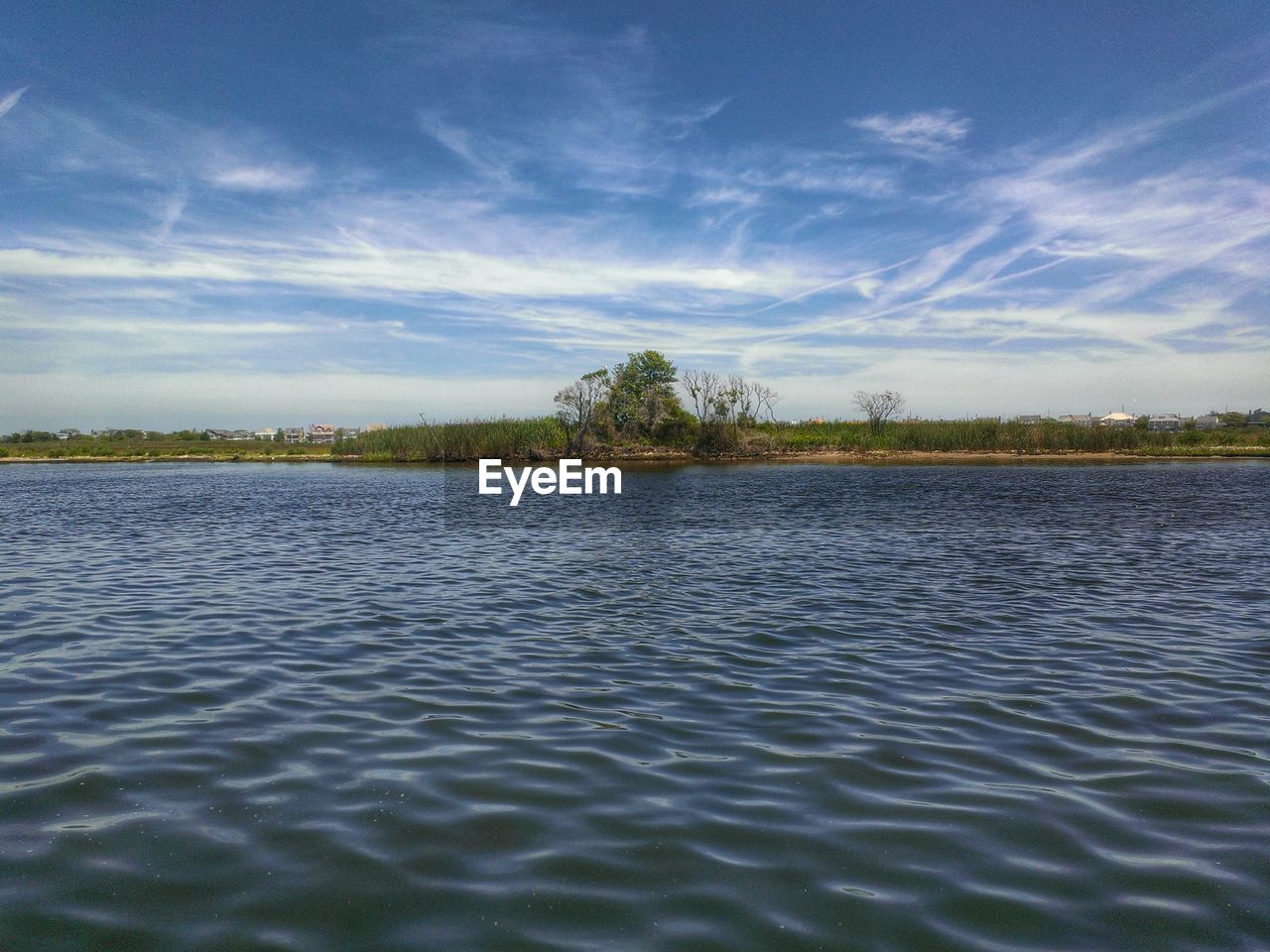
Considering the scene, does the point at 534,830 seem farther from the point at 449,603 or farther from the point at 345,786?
the point at 449,603

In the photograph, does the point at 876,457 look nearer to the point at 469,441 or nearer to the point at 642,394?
the point at 642,394

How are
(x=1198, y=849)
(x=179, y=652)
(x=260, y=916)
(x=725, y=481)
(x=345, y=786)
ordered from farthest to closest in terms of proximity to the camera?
(x=725, y=481)
(x=179, y=652)
(x=345, y=786)
(x=1198, y=849)
(x=260, y=916)

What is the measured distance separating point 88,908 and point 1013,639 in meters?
10.3

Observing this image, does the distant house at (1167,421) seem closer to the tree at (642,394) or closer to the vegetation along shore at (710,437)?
the vegetation along shore at (710,437)

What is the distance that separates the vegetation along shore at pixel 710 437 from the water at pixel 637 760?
210ft

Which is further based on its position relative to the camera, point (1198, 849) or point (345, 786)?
point (345, 786)

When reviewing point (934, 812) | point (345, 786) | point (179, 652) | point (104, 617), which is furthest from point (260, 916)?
point (104, 617)

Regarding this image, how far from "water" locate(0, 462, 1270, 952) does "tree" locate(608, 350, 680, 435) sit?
7121 centimetres

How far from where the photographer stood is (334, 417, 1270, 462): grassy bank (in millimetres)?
78375

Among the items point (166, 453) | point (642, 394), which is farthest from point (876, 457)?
point (166, 453)

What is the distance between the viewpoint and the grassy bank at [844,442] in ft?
257

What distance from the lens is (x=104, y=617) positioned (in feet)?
39.8

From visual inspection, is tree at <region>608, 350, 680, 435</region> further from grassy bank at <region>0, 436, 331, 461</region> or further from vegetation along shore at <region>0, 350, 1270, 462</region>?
grassy bank at <region>0, 436, 331, 461</region>

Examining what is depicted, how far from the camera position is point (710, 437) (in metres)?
87.0
